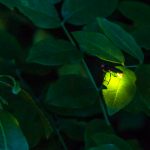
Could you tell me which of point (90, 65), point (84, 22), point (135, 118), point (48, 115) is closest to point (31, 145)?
point (48, 115)

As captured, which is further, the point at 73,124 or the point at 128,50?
the point at 73,124

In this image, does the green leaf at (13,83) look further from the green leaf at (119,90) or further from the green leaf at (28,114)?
the green leaf at (119,90)

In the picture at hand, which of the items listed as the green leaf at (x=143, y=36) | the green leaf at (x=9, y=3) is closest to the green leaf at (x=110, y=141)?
the green leaf at (x=143, y=36)

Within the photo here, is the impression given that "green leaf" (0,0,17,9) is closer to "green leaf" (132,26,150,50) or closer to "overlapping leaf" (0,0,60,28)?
"overlapping leaf" (0,0,60,28)

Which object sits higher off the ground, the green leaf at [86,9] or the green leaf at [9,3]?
the green leaf at [9,3]

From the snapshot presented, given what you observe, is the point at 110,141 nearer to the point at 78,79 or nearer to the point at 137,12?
the point at 78,79

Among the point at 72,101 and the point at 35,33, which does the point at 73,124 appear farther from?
the point at 35,33
